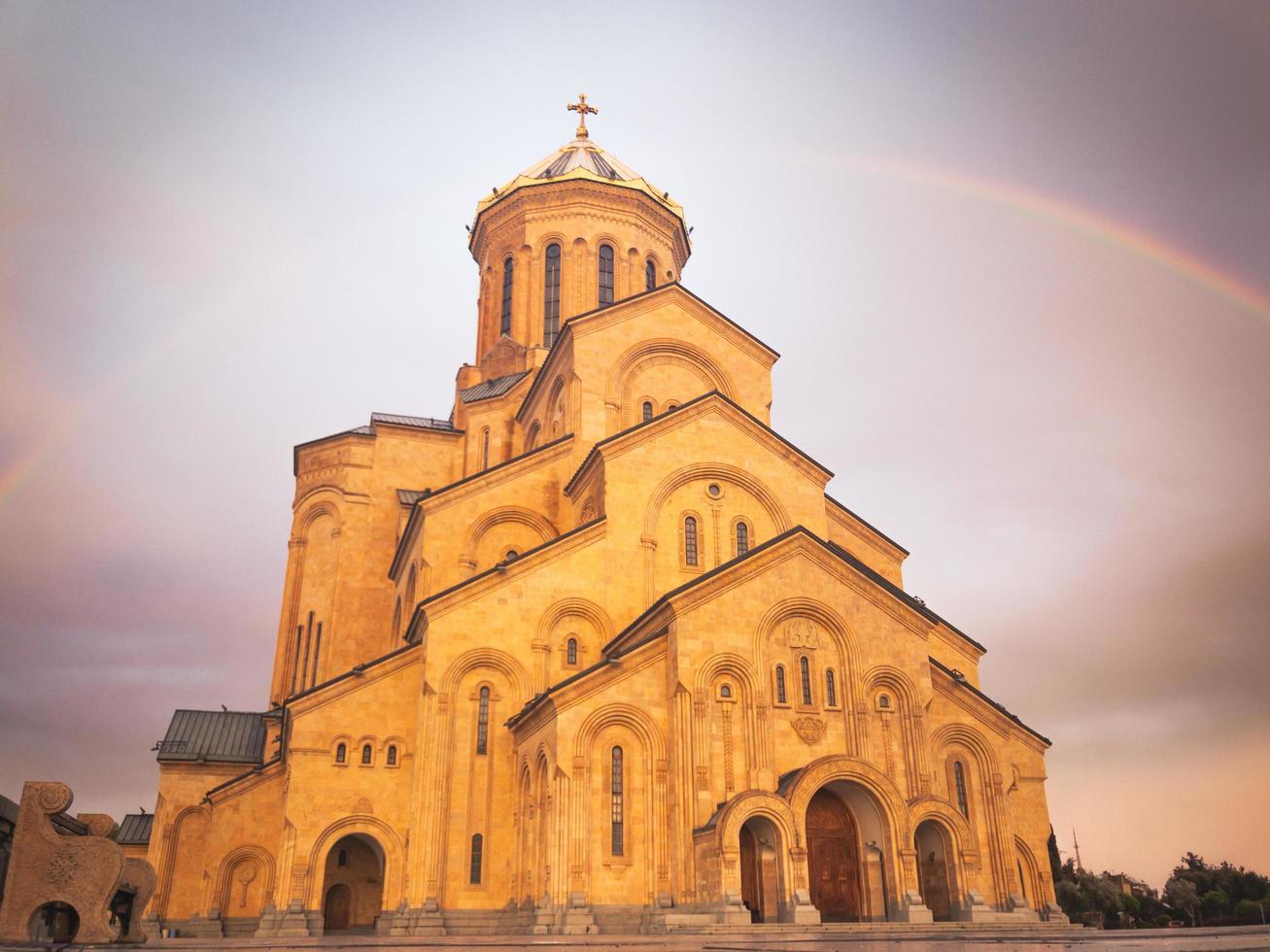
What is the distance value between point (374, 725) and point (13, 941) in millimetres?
13919

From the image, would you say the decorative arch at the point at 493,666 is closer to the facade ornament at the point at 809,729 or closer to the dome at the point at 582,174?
the facade ornament at the point at 809,729

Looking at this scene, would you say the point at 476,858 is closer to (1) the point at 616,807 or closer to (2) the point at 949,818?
(1) the point at 616,807

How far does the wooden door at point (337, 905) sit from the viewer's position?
25891 millimetres

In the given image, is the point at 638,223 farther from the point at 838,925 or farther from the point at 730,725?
the point at 838,925

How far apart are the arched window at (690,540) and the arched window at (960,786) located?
25.4 feet

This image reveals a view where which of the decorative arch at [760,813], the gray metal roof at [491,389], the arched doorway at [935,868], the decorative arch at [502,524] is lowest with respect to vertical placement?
the arched doorway at [935,868]

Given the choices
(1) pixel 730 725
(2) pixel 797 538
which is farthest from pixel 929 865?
(2) pixel 797 538

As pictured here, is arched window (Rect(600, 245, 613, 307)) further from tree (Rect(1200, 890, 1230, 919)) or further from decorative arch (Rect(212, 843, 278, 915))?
tree (Rect(1200, 890, 1230, 919))

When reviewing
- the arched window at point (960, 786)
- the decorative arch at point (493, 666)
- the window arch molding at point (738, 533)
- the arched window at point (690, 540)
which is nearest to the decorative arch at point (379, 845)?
the decorative arch at point (493, 666)

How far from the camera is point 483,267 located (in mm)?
41625

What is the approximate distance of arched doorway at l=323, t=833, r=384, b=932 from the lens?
25.9m

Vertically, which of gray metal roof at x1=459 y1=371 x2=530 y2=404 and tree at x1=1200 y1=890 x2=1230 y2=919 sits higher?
gray metal roof at x1=459 y1=371 x2=530 y2=404

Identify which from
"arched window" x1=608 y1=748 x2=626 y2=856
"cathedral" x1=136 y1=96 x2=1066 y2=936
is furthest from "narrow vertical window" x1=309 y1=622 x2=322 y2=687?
"arched window" x1=608 y1=748 x2=626 y2=856

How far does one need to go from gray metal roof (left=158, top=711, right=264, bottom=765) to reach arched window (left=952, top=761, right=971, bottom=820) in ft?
67.2
